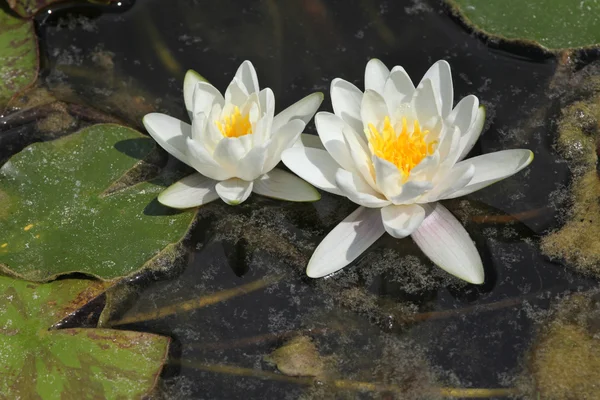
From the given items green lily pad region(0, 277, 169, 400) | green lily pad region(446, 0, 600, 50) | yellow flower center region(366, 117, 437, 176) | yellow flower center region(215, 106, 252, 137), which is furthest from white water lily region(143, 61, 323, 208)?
green lily pad region(446, 0, 600, 50)

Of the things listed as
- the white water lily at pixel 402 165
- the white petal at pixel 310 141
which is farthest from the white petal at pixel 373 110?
the white petal at pixel 310 141

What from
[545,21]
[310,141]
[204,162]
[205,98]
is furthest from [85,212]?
[545,21]

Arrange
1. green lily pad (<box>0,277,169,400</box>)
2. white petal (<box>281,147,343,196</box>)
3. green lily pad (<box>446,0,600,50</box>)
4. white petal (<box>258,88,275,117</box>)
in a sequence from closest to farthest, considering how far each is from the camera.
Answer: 1. green lily pad (<box>0,277,169,400</box>)
2. white petal (<box>281,147,343,196</box>)
3. white petal (<box>258,88,275,117</box>)
4. green lily pad (<box>446,0,600,50</box>)

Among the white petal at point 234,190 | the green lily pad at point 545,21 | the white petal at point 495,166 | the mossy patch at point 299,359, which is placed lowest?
the mossy patch at point 299,359

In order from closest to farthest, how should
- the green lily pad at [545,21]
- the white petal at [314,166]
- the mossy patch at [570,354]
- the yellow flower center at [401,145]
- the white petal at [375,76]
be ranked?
the mossy patch at [570,354] → the yellow flower center at [401,145] → the white petal at [314,166] → the white petal at [375,76] → the green lily pad at [545,21]

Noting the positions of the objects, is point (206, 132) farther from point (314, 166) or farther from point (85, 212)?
point (85, 212)

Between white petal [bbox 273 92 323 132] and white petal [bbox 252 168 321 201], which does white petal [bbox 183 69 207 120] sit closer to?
white petal [bbox 273 92 323 132]

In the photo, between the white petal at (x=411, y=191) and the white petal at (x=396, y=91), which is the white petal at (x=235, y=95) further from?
the white petal at (x=411, y=191)

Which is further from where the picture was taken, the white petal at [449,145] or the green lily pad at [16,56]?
the green lily pad at [16,56]
